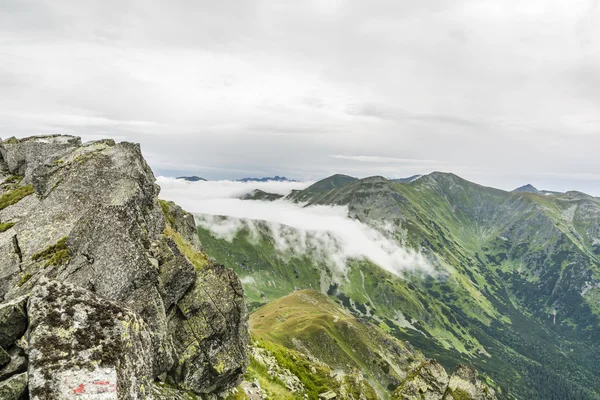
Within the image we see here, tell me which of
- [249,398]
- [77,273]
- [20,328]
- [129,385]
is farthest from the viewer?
[249,398]

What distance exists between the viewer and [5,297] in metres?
27.9

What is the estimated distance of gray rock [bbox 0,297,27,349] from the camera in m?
15.3

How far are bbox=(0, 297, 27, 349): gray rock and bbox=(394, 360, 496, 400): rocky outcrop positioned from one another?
75.4 meters

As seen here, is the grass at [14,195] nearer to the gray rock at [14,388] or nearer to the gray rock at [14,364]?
the gray rock at [14,364]

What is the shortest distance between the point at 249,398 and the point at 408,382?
46784mm

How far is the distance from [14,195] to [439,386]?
85777mm

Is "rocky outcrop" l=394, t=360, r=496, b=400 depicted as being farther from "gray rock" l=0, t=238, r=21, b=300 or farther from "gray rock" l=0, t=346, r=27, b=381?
"gray rock" l=0, t=346, r=27, b=381

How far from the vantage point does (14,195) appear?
46.0 meters

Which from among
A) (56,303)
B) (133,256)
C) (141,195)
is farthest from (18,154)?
(56,303)

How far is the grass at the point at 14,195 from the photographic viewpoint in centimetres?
4384

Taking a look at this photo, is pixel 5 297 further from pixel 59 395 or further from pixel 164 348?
pixel 59 395

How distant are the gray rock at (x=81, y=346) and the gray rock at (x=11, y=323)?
2.12 m

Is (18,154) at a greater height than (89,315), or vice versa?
(18,154)

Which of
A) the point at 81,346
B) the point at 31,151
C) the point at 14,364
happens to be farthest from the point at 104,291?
the point at 31,151
